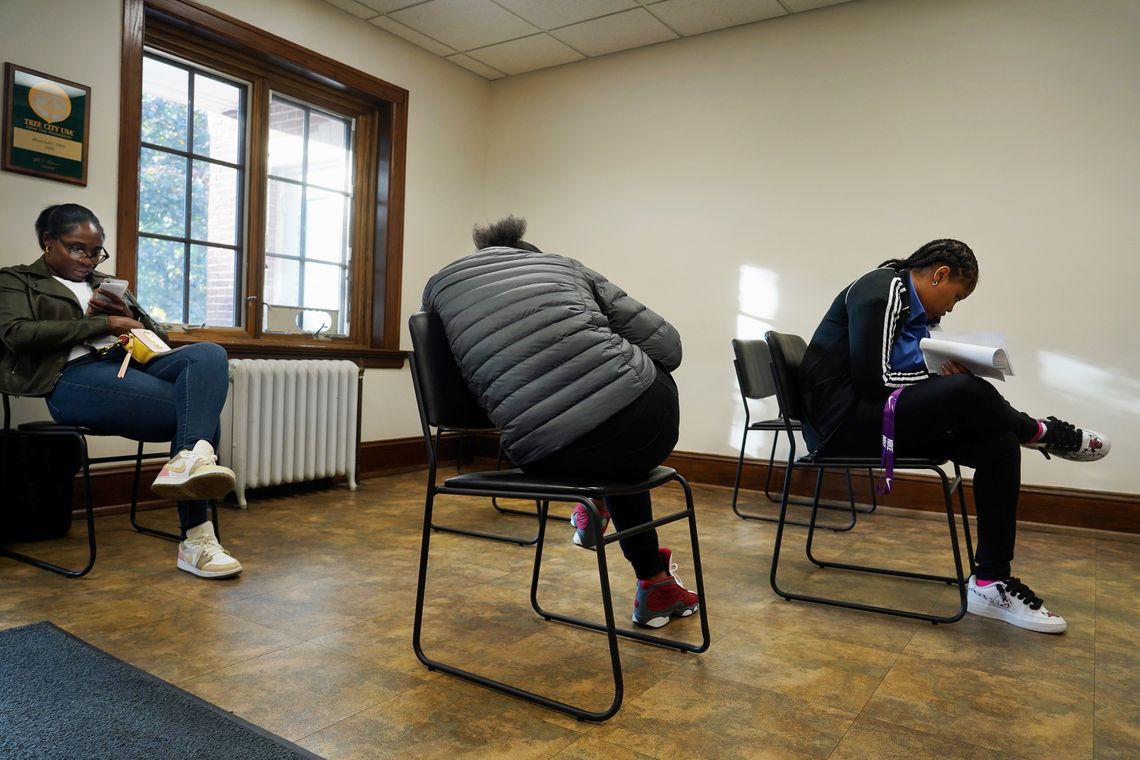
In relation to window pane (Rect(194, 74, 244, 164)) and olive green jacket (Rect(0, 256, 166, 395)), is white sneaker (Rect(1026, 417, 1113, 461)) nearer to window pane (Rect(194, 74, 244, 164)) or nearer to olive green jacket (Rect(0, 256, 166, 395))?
olive green jacket (Rect(0, 256, 166, 395))

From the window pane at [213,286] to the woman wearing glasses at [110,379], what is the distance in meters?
1.07

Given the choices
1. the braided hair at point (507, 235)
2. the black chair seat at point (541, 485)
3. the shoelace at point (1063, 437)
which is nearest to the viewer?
the black chair seat at point (541, 485)

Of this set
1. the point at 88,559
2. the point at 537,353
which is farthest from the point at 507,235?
the point at 88,559

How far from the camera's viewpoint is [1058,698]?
160cm

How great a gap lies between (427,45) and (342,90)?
61cm

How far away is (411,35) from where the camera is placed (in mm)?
4301

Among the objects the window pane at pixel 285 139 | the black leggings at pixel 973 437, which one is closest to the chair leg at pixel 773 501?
the black leggings at pixel 973 437

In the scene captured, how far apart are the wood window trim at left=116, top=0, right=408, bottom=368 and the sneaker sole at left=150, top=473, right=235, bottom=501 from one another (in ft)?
4.48

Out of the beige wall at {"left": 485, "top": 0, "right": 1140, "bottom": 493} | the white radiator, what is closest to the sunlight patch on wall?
the beige wall at {"left": 485, "top": 0, "right": 1140, "bottom": 493}

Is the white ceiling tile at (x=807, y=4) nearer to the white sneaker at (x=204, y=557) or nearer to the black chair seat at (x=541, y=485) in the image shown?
the black chair seat at (x=541, y=485)

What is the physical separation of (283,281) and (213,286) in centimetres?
41

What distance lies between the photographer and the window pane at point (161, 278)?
10.9ft

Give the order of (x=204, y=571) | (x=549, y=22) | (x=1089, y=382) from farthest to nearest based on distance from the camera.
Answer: (x=549, y=22) → (x=1089, y=382) → (x=204, y=571)

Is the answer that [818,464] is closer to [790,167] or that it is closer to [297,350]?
[790,167]
